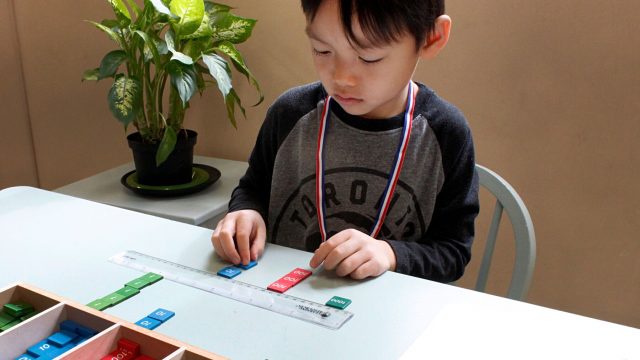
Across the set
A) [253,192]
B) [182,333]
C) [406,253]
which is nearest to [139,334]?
[182,333]

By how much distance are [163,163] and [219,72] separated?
1.10ft

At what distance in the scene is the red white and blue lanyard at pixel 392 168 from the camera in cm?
111

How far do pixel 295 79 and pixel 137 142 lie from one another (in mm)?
565

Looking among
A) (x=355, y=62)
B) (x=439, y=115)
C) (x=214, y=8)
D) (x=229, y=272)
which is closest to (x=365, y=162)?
(x=439, y=115)

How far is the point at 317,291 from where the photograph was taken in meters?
0.83

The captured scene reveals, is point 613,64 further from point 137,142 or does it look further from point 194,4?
point 137,142

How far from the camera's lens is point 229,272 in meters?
0.88

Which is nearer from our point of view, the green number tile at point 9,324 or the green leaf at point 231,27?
the green number tile at point 9,324

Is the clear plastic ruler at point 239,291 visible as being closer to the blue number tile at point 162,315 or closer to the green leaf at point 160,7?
the blue number tile at point 162,315

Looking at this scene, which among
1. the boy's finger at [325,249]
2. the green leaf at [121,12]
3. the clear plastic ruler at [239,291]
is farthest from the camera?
the green leaf at [121,12]

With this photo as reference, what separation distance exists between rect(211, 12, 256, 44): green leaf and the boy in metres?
0.58

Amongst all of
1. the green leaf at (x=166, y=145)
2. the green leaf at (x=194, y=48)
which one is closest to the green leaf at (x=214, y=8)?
the green leaf at (x=194, y=48)

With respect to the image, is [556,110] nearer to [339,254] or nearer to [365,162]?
[365,162]

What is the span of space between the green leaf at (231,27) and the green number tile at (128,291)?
108cm
